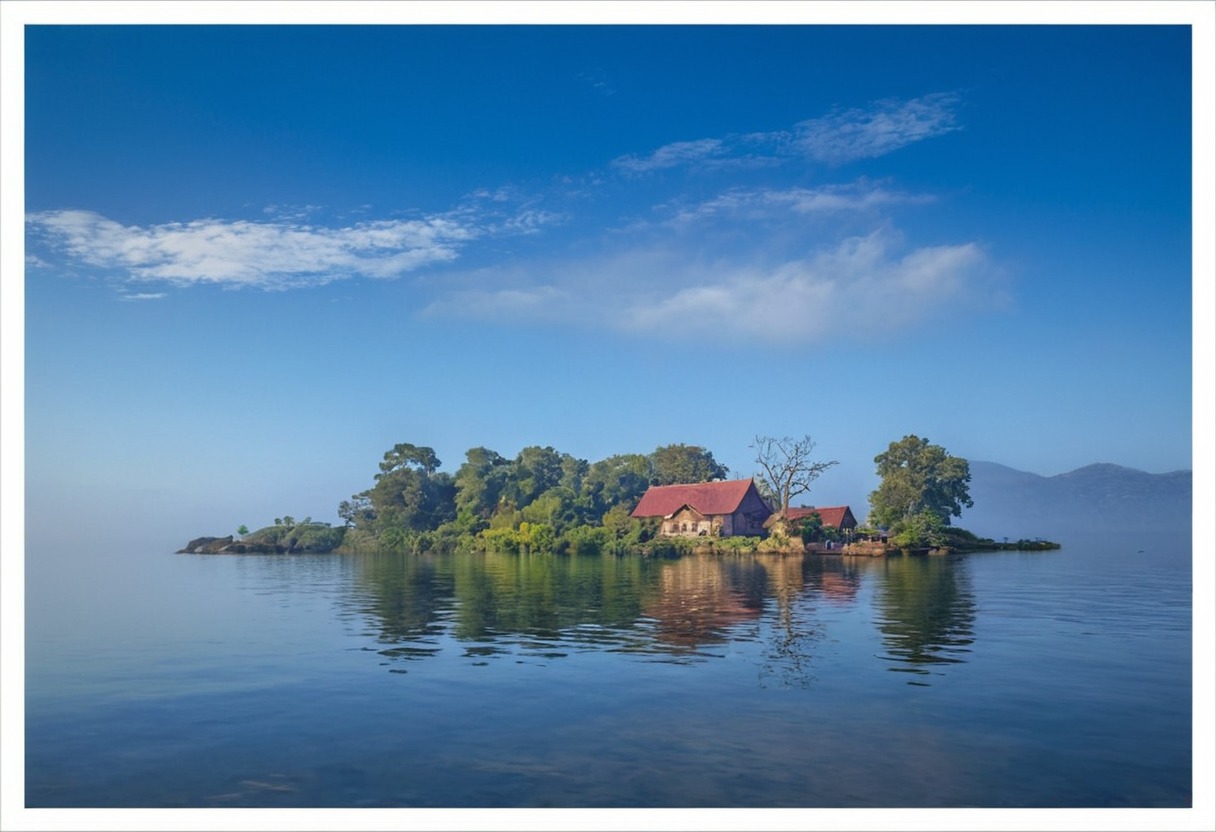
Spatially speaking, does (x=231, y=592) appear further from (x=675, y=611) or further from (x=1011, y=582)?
(x=1011, y=582)

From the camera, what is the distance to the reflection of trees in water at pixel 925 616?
15875 millimetres

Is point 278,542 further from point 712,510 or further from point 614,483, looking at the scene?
point 712,510

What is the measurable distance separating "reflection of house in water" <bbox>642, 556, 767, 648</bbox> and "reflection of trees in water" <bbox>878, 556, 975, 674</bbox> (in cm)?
311

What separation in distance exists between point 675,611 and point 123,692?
39.9 feet

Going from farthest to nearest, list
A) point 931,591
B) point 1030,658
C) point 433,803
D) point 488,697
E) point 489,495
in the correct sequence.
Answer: point 489,495 < point 931,591 < point 1030,658 < point 488,697 < point 433,803

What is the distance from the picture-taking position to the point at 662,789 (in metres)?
9.10

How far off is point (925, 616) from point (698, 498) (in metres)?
38.6

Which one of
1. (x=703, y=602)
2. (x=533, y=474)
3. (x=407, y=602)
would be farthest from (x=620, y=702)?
(x=533, y=474)

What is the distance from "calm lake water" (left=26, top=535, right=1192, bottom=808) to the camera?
9.33m

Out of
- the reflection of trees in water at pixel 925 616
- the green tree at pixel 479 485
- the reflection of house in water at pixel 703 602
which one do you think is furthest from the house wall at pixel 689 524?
the reflection of trees in water at pixel 925 616

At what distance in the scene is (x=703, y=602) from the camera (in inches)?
958

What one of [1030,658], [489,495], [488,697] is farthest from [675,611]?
[489,495]

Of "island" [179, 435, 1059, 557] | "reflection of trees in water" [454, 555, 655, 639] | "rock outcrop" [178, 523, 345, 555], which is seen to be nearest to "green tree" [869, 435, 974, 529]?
"island" [179, 435, 1059, 557]

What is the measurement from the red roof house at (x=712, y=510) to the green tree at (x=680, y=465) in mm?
7897
